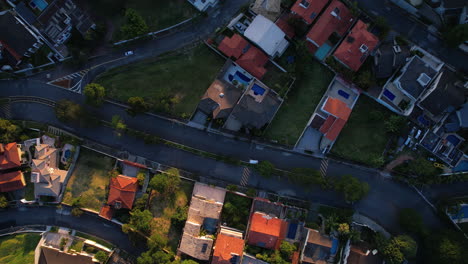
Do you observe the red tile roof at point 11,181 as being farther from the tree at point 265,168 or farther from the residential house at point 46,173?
the tree at point 265,168

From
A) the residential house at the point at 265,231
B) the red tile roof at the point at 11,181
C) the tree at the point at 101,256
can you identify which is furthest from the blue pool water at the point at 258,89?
the red tile roof at the point at 11,181

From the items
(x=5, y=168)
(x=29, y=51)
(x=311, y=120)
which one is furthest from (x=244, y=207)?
(x=29, y=51)

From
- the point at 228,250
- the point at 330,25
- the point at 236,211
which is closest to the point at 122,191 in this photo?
the point at 236,211

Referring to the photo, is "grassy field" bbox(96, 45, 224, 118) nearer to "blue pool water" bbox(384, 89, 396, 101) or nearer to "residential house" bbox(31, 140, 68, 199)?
"residential house" bbox(31, 140, 68, 199)

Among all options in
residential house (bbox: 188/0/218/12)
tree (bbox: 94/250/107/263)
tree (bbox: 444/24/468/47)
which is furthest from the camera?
residential house (bbox: 188/0/218/12)

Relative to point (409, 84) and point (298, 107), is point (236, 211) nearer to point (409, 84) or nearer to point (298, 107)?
point (298, 107)

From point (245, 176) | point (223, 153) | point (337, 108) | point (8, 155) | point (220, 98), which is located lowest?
point (8, 155)


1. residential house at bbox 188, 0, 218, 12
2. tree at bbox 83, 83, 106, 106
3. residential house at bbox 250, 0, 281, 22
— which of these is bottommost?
tree at bbox 83, 83, 106, 106

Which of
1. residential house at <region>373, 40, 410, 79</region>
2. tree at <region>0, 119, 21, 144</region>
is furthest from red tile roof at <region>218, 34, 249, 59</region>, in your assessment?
tree at <region>0, 119, 21, 144</region>
